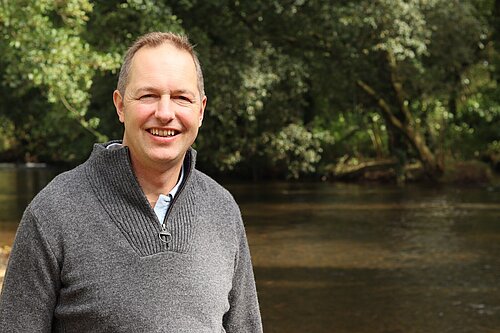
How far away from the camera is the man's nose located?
221 centimetres

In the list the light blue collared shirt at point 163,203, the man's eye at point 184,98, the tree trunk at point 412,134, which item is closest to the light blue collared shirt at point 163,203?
the light blue collared shirt at point 163,203

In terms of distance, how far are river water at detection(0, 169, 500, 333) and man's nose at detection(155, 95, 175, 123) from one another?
761 cm

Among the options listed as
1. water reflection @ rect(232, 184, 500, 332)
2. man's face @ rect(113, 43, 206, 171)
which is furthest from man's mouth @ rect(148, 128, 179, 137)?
water reflection @ rect(232, 184, 500, 332)

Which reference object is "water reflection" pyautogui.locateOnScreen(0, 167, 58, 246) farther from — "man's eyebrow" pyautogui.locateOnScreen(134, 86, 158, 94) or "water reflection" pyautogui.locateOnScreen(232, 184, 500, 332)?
"man's eyebrow" pyautogui.locateOnScreen(134, 86, 158, 94)

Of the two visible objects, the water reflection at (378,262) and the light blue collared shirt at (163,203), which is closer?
the light blue collared shirt at (163,203)

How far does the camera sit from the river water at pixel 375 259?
10.1 meters

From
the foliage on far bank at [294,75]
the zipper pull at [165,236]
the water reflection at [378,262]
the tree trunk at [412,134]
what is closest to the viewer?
the zipper pull at [165,236]

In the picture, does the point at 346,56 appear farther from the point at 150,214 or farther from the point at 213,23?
the point at 150,214

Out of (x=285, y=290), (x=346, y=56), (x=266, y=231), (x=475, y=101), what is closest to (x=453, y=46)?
(x=346, y=56)

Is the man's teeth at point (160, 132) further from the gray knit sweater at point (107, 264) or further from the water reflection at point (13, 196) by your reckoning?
the water reflection at point (13, 196)

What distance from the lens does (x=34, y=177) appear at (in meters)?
35.2

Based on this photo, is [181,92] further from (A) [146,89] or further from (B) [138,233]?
(B) [138,233]

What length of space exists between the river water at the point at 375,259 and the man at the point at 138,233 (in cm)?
748

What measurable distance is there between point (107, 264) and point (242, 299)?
18.6 inches
